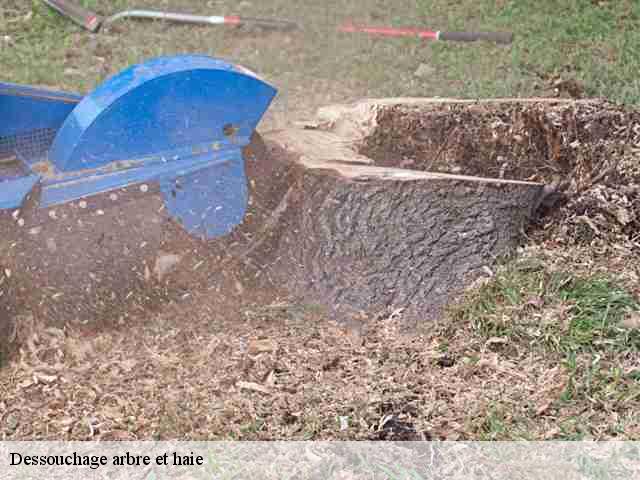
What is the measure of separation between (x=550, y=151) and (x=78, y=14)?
14.3 feet

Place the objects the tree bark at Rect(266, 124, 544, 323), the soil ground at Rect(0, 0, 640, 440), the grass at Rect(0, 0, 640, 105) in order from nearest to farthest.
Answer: the soil ground at Rect(0, 0, 640, 440), the tree bark at Rect(266, 124, 544, 323), the grass at Rect(0, 0, 640, 105)

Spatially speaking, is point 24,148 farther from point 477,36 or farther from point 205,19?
point 477,36

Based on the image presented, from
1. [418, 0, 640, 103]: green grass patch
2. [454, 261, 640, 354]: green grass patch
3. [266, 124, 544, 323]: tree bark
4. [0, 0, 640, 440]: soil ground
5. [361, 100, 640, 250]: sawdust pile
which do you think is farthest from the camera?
[418, 0, 640, 103]: green grass patch

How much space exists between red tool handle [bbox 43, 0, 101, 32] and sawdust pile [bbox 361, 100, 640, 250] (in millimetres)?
3502

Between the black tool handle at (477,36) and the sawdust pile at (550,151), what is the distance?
2568mm

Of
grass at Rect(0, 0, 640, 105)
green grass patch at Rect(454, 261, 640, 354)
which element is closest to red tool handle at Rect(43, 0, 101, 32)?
grass at Rect(0, 0, 640, 105)

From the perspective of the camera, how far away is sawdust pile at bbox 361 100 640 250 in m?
3.67

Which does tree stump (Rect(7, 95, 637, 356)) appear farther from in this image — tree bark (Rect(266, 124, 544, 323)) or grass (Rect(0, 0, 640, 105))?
grass (Rect(0, 0, 640, 105))

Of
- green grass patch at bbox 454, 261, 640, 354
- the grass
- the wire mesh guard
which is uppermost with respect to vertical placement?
the wire mesh guard

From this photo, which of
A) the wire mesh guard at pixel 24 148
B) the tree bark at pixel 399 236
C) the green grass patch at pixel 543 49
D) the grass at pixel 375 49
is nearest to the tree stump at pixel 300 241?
the tree bark at pixel 399 236

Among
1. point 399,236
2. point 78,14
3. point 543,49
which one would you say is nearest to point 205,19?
point 78,14

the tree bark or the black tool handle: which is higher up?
the tree bark

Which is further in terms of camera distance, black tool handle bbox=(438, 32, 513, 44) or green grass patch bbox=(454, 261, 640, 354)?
black tool handle bbox=(438, 32, 513, 44)

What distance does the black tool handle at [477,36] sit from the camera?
6508mm
